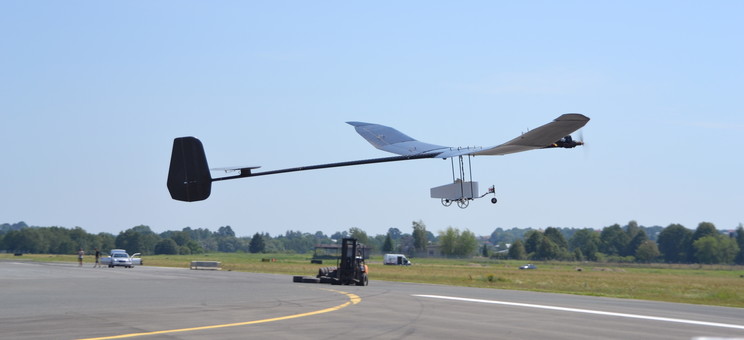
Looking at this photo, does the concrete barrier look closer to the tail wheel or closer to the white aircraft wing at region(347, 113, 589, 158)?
the tail wheel

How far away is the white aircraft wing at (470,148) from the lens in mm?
19656

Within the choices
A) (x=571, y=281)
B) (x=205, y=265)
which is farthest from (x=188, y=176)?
(x=205, y=265)

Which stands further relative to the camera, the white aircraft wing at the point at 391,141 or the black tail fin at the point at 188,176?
the white aircraft wing at the point at 391,141

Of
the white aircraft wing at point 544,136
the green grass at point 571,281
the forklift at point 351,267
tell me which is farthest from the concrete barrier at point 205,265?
the white aircraft wing at point 544,136

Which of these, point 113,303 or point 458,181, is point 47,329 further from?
point 458,181

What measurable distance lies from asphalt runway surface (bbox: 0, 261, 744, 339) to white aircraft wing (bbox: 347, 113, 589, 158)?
15.7 feet

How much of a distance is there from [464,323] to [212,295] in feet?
42.4

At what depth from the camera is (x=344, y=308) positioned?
2445 cm

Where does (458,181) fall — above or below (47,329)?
→ above

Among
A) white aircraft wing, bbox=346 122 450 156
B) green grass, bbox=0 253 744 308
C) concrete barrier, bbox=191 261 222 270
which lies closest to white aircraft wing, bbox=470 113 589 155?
white aircraft wing, bbox=346 122 450 156

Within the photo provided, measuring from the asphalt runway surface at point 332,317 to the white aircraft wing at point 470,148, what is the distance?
4.79 m

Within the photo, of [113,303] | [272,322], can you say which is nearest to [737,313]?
[272,322]

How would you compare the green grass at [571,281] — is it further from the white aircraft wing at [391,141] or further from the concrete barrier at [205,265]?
the white aircraft wing at [391,141]

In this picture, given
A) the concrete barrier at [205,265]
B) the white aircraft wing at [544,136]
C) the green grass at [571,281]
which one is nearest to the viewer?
the white aircraft wing at [544,136]
